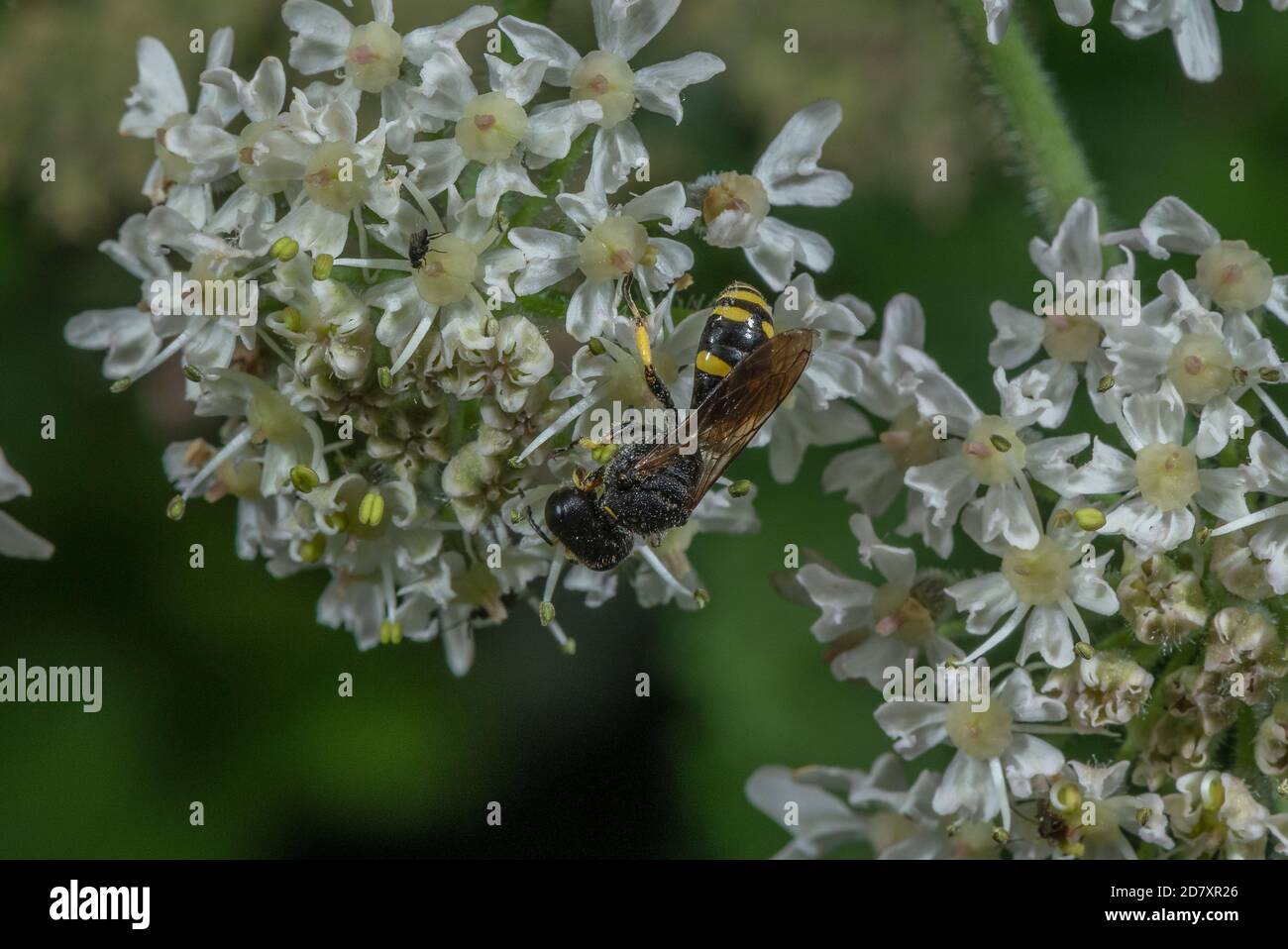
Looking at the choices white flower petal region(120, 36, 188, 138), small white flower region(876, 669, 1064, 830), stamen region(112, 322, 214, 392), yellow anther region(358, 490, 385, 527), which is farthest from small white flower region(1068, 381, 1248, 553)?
white flower petal region(120, 36, 188, 138)

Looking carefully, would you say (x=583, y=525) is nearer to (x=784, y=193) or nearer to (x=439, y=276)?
(x=439, y=276)

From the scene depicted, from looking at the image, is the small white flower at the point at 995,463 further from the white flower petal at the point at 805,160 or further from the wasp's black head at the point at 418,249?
the wasp's black head at the point at 418,249

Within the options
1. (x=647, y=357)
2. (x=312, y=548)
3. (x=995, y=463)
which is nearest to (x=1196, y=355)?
(x=995, y=463)

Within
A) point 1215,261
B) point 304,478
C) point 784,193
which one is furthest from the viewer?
point 784,193

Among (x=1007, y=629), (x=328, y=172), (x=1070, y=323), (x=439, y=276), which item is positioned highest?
(x=328, y=172)

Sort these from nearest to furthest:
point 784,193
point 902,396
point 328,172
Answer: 1. point 328,172
2. point 784,193
3. point 902,396
